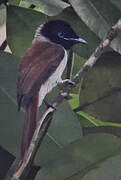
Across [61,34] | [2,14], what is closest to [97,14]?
[61,34]

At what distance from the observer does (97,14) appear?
0.67m

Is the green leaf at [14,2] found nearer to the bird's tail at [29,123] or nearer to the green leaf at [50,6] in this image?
the green leaf at [50,6]

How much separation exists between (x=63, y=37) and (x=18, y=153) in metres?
0.17

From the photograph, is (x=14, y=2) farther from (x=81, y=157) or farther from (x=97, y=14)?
(x=81, y=157)

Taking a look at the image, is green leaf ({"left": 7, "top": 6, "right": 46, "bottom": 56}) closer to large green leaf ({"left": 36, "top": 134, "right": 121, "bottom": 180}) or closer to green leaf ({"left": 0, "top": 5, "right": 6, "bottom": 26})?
green leaf ({"left": 0, "top": 5, "right": 6, "bottom": 26})

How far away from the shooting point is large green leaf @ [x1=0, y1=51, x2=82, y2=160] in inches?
25.3

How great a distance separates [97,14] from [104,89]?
4.2 inches

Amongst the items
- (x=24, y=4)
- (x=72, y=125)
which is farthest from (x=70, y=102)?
(x=24, y=4)

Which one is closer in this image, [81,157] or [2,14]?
[81,157]

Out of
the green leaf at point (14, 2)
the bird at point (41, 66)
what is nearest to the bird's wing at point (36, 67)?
the bird at point (41, 66)

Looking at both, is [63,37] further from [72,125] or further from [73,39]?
[72,125]

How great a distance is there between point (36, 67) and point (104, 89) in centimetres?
11

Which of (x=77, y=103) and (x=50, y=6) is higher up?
(x=50, y=6)

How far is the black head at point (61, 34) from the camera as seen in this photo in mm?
653
